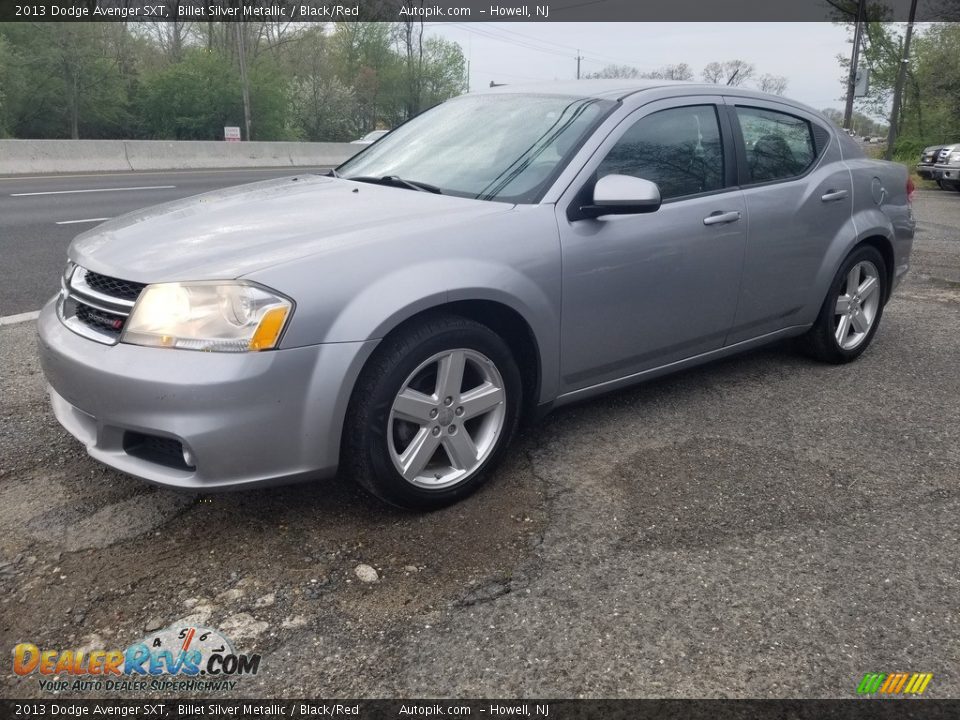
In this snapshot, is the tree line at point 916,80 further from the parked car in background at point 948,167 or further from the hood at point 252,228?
the hood at point 252,228

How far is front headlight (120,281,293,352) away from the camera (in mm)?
2543

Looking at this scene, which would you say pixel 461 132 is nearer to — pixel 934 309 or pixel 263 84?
pixel 934 309

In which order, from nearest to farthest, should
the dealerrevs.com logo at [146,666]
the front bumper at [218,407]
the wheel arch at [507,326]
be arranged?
1. the dealerrevs.com logo at [146,666]
2. the front bumper at [218,407]
3. the wheel arch at [507,326]

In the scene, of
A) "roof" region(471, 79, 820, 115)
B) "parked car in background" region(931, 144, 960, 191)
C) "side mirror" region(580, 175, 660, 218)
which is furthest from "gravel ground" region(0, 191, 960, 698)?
"parked car in background" region(931, 144, 960, 191)

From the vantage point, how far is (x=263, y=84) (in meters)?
40.6

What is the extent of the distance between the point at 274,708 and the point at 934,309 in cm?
603

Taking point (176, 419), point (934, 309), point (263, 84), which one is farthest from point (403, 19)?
point (176, 419)

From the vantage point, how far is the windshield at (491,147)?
11.2 ft

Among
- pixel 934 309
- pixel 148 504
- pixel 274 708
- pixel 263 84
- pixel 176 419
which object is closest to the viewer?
pixel 274 708

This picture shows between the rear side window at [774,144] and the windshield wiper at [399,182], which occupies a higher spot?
the rear side window at [774,144]

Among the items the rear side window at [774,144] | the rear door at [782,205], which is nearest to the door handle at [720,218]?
the rear door at [782,205]

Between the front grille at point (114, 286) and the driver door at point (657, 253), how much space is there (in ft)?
5.07

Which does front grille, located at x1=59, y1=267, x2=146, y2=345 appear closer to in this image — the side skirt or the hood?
the hood

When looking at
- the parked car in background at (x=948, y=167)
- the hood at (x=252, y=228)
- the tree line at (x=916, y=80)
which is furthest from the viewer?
the tree line at (x=916, y=80)
